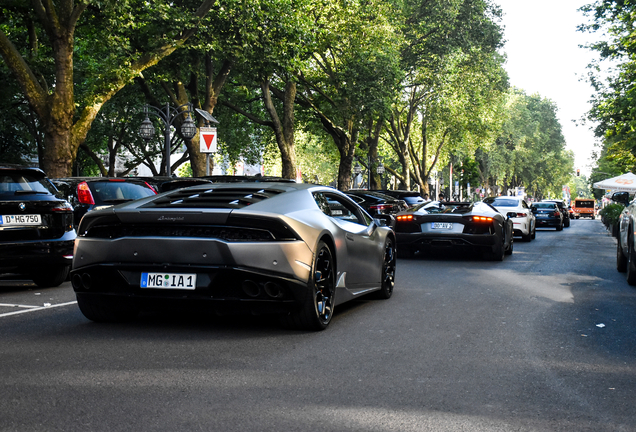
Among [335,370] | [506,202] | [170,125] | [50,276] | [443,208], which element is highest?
[170,125]

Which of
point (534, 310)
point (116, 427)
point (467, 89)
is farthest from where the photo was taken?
point (467, 89)

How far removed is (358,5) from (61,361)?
28484 mm

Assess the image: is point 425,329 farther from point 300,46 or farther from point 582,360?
point 300,46

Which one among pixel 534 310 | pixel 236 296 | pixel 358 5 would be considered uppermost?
pixel 358 5

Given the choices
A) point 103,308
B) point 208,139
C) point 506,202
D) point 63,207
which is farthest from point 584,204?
point 103,308

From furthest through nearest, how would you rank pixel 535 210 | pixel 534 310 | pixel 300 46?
pixel 535 210 → pixel 300 46 → pixel 534 310

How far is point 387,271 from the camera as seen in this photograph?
9.06 metres

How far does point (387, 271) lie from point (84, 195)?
517 centimetres

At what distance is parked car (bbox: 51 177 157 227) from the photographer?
11609mm

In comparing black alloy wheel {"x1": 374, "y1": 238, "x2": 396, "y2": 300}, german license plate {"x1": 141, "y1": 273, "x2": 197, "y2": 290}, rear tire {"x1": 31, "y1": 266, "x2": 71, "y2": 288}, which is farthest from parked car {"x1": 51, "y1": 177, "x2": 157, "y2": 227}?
german license plate {"x1": 141, "y1": 273, "x2": 197, "y2": 290}

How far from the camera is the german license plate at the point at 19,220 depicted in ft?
29.8

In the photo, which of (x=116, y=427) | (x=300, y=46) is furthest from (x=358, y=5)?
(x=116, y=427)

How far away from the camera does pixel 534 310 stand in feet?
27.1

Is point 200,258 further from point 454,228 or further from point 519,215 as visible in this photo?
point 519,215
